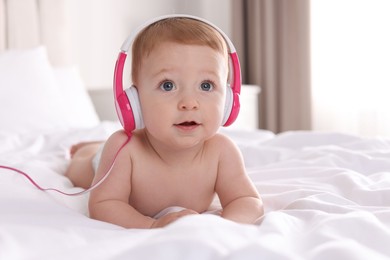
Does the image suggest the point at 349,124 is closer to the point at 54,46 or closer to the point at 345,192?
the point at 54,46

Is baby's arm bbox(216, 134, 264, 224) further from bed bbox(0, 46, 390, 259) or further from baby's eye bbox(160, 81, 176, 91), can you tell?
baby's eye bbox(160, 81, 176, 91)

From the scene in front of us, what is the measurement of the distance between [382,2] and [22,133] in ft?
7.11

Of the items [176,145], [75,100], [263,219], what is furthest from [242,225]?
[75,100]

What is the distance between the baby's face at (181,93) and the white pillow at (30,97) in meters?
1.28

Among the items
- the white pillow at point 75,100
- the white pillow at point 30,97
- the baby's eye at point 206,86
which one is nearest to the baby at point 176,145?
the baby's eye at point 206,86

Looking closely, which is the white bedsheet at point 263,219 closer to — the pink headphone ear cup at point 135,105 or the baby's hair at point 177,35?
the pink headphone ear cup at point 135,105

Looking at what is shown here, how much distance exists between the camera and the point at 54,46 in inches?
118

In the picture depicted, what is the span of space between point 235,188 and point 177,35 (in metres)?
0.32

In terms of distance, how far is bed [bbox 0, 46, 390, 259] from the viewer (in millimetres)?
612

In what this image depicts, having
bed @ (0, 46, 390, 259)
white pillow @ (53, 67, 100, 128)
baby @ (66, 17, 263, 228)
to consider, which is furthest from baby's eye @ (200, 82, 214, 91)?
white pillow @ (53, 67, 100, 128)

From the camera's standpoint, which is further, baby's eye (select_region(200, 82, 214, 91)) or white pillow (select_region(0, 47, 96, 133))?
white pillow (select_region(0, 47, 96, 133))

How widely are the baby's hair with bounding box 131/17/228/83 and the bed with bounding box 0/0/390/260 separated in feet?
1.06

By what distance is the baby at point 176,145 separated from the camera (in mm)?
Result: 946

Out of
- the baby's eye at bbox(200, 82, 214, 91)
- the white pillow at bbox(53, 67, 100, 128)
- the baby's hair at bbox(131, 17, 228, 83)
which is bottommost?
the white pillow at bbox(53, 67, 100, 128)
